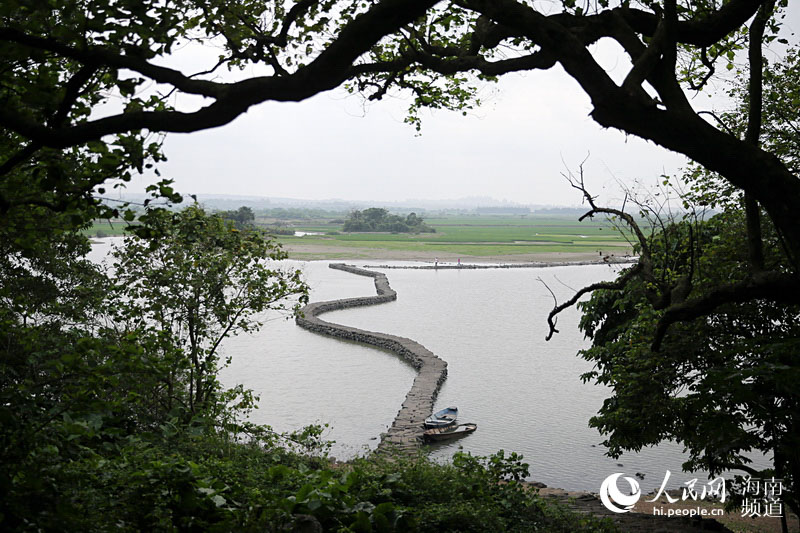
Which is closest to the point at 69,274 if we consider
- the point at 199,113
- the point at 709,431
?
the point at 199,113

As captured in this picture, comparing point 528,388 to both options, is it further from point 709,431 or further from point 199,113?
point 199,113

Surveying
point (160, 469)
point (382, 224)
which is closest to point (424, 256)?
point (382, 224)

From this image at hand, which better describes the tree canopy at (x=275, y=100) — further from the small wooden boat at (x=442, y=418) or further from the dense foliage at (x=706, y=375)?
the small wooden boat at (x=442, y=418)

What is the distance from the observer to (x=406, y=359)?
24.4m

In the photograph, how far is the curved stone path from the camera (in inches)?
593

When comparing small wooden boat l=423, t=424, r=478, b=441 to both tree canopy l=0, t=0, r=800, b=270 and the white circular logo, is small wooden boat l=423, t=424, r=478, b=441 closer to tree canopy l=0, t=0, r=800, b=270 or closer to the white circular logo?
the white circular logo

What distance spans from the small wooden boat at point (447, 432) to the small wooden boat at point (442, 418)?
4.8 inches

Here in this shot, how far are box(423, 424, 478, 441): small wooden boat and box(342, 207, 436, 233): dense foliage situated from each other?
95.5 meters

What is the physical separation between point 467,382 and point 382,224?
315 ft

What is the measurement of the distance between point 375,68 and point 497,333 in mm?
24057

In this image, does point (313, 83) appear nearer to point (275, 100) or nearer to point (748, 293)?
point (275, 100)

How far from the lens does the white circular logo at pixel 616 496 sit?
10.8m

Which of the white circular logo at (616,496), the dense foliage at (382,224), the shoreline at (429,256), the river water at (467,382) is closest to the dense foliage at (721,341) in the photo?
the white circular logo at (616,496)

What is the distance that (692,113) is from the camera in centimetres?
462
